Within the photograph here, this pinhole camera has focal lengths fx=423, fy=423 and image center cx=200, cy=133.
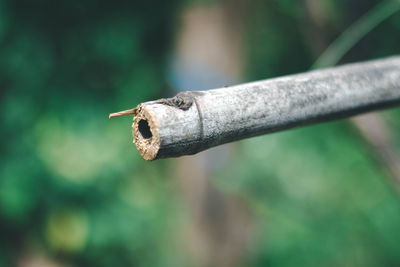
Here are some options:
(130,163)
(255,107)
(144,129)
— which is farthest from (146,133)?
(130,163)

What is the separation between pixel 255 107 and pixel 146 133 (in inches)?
4.4

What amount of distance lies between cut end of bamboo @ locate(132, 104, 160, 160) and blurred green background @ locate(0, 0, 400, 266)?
0.98m

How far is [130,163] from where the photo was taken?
1815mm

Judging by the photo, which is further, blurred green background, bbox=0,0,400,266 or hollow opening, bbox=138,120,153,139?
blurred green background, bbox=0,0,400,266

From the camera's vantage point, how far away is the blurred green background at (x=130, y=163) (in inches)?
63.7

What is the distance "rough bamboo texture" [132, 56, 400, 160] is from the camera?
365 millimetres

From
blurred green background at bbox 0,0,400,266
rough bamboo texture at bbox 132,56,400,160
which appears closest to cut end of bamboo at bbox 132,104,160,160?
rough bamboo texture at bbox 132,56,400,160

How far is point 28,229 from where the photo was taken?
1.68 meters

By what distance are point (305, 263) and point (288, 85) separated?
192 centimetres

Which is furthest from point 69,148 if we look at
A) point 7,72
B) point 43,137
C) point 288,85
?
point 288,85

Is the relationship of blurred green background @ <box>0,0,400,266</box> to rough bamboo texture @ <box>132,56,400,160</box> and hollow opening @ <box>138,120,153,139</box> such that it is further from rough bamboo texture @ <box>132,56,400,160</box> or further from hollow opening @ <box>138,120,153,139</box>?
hollow opening @ <box>138,120,153,139</box>

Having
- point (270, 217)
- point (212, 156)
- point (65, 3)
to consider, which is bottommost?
point (270, 217)

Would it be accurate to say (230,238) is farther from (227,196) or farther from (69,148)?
(69,148)

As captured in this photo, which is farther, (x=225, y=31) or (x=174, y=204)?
(x=174, y=204)
